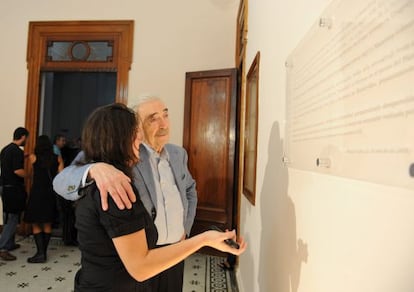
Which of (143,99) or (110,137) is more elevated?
(143,99)

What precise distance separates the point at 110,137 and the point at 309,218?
702mm

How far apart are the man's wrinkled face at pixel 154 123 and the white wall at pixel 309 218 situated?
1.91ft

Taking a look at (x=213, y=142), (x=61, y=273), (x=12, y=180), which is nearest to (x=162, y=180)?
(x=213, y=142)

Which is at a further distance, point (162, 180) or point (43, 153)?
point (43, 153)

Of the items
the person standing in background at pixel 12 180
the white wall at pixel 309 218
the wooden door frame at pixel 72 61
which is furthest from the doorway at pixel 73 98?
the white wall at pixel 309 218

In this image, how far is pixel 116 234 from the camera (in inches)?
33.9

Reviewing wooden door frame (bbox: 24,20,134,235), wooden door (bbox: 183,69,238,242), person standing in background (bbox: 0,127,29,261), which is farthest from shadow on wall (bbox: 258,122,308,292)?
wooden door frame (bbox: 24,20,134,235)

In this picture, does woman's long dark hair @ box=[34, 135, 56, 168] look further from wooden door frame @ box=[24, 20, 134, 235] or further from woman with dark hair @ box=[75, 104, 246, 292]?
woman with dark hair @ box=[75, 104, 246, 292]

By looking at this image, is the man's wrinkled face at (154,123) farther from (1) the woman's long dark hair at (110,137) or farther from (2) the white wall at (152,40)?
(2) the white wall at (152,40)

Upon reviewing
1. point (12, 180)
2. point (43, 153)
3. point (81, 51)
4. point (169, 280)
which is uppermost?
point (81, 51)

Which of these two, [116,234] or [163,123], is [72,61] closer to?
[163,123]

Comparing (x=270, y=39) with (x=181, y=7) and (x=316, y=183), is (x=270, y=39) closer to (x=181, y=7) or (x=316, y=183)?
(x=316, y=183)

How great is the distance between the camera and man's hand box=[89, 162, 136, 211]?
2.87ft

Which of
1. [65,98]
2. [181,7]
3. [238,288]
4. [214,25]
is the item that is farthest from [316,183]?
[65,98]
